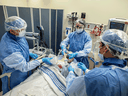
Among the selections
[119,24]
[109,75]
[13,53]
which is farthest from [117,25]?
[13,53]

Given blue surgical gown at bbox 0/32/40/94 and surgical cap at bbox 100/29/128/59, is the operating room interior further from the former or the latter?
surgical cap at bbox 100/29/128/59

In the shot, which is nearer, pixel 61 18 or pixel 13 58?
pixel 13 58

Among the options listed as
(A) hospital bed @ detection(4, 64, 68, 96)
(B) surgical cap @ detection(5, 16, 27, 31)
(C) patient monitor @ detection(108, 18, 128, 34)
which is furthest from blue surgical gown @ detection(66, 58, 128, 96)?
(C) patient monitor @ detection(108, 18, 128, 34)

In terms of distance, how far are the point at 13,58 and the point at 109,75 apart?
985 millimetres

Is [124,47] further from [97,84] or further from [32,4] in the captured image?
[32,4]

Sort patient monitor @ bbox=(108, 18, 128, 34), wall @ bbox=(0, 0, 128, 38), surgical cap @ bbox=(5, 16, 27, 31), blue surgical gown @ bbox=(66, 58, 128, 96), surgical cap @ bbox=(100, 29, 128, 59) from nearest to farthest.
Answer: blue surgical gown @ bbox=(66, 58, 128, 96)
surgical cap @ bbox=(100, 29, 128, 59)
surgical cap @ bbox=(5, 16, 27, 31)
patient monitor @ bbox=(108, 18, 128, 34)
wall @ bbox=(0, 0, 128, 38)

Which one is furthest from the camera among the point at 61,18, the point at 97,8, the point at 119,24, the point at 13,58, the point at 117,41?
the point at 61,18

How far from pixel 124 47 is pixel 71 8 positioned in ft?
8.16

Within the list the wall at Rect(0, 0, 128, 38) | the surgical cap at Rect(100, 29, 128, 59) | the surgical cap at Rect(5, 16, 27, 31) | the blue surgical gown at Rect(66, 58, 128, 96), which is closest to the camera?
the blue surgical gown at Rect(66, 58, 128, 96)

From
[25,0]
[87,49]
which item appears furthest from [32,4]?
[87,49]

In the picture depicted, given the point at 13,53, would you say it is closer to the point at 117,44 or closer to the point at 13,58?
the point at 13,58

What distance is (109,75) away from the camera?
2.19 feet

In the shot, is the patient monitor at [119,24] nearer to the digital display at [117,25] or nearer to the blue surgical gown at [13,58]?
the digital display at [117,25]

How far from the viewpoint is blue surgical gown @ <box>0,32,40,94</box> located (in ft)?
3.32
